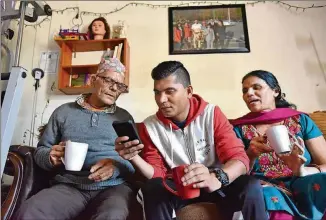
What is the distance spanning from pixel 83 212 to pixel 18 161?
1.23ft

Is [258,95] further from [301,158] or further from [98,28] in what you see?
[98,28]

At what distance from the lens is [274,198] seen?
1049 millimetres

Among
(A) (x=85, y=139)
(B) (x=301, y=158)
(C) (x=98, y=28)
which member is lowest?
(B) (x=301, y=158)

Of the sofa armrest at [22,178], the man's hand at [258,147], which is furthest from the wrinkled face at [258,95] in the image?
the sofa armrest at [22,178]

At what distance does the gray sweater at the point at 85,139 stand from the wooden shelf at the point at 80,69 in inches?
31.1

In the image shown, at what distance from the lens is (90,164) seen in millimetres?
1358

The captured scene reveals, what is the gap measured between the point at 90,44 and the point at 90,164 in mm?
A: 1222

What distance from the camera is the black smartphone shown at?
967mm

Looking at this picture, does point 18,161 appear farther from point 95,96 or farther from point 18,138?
point 18,138

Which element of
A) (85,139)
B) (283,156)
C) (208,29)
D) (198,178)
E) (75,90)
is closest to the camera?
(198,178)

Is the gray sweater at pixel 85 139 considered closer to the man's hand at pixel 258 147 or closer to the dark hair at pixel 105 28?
the man's hand at pixel 258 147

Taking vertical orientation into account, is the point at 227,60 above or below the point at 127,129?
Answer: above

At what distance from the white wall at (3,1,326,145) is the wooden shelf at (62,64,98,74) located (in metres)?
0.11

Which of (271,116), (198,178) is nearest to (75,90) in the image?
(271,116)
